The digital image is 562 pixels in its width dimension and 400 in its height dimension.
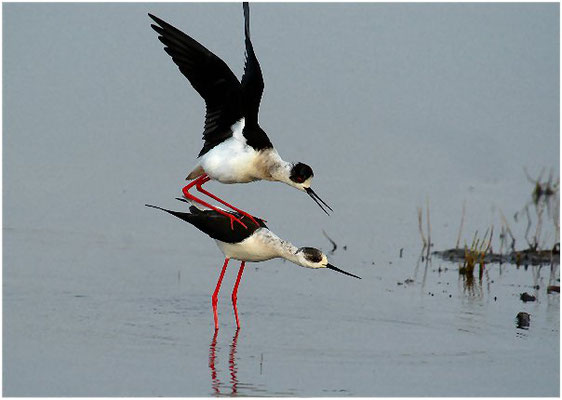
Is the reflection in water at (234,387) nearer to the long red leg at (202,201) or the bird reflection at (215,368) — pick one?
the bird reflection at (215,368)

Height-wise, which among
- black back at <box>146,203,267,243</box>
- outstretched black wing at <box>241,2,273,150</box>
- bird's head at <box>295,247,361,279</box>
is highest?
outstretched black wing at <box>241,2,273,150</box>

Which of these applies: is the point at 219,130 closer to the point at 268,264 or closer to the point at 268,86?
the point at 268,264

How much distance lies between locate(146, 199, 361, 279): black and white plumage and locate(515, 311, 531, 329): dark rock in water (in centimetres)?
109

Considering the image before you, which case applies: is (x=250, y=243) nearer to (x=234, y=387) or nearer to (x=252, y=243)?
(x=252, y=243)

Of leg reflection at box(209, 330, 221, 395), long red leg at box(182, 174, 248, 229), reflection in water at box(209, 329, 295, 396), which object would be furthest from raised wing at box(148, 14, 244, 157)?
reflection in water at box(209, 329, 295, 396)

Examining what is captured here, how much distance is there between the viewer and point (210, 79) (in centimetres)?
691

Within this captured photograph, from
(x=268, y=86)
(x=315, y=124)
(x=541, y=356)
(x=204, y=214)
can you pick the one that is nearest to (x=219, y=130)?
(x=204, y=214)

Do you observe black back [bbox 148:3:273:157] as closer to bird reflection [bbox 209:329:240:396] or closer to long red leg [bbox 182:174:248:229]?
long red leg [bbox 182:174:248:229]

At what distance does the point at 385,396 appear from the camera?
18.6 ft

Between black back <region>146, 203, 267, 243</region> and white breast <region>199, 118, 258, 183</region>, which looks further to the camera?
black back <region>146, 203, 267, 243</region>

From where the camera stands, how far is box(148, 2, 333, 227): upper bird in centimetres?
683

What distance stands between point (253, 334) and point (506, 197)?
207 inches

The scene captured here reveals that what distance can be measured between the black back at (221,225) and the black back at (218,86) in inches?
14.7

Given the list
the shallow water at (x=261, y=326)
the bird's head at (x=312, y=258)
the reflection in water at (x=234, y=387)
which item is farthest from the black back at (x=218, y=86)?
the reflection in water at (x=234, y=387)
